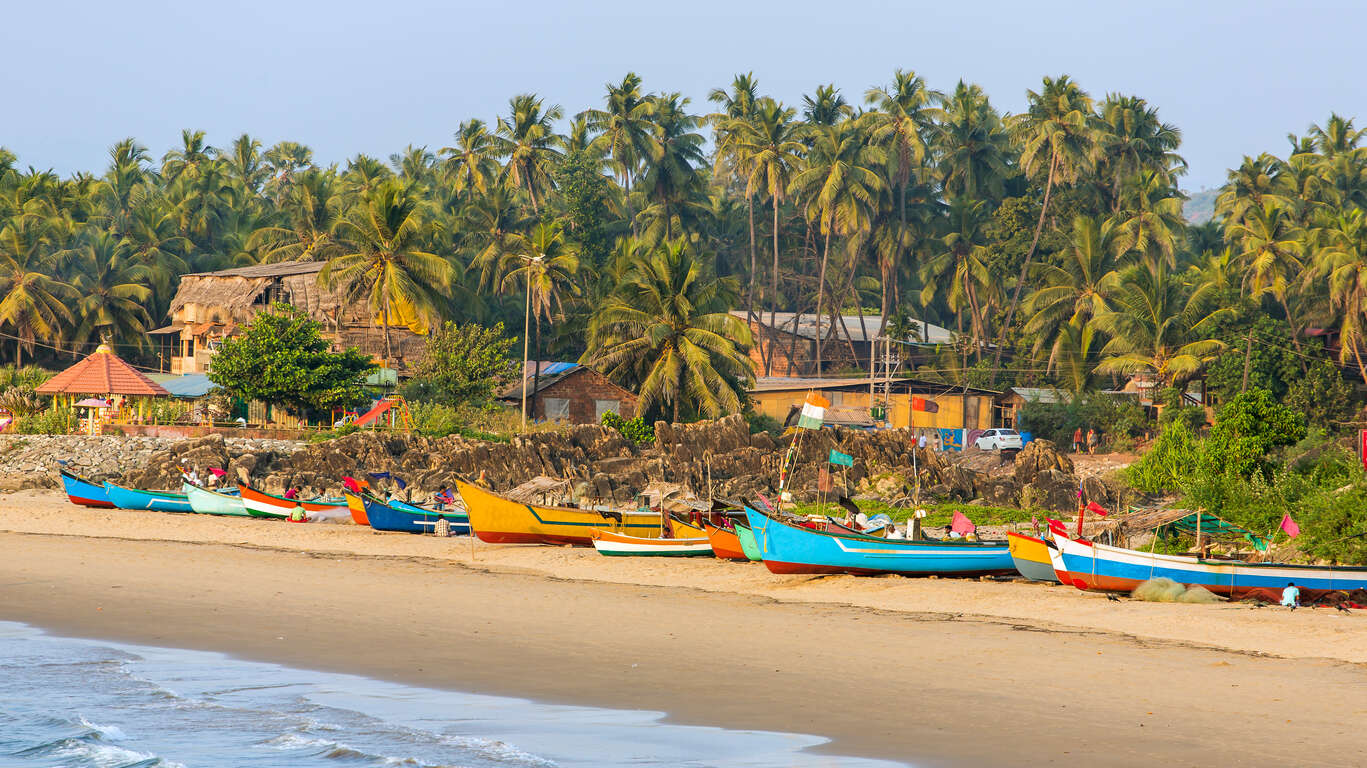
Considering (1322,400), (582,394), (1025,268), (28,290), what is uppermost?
(1025,268)

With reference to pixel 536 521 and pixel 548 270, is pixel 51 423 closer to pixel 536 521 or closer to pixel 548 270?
pixel 548 270

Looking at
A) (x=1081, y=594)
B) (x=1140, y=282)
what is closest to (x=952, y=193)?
(x=1140, y=282)

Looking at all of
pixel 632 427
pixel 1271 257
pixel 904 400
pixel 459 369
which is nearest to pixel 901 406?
pixel 904 400

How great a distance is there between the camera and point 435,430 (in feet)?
153

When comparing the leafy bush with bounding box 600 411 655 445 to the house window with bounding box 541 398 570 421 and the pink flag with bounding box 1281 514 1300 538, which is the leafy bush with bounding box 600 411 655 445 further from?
the pink flag with bounding box 1281 514 1300 538

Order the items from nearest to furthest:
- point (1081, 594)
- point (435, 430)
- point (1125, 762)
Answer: point (1125, 762)
point (1081, 594)
point (435, 430)

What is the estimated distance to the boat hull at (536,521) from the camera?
28.4 metres

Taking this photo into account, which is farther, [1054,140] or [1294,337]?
[1054,140]

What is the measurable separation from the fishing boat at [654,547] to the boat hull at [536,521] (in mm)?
1866

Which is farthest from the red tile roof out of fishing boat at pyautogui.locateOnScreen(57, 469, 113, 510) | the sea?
the sea

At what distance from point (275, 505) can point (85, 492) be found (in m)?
6.34

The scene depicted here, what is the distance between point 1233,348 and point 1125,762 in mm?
48110

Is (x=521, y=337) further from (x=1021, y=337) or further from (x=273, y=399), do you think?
(x=1021, y=337)

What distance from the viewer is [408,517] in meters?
31.6
